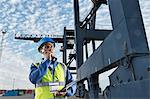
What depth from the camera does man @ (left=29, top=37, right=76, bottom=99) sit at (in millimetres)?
2072

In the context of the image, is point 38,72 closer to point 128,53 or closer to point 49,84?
point 49,84

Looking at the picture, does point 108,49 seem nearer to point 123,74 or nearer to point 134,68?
point 123,74

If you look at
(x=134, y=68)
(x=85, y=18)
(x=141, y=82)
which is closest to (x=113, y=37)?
(x=134, y=68)

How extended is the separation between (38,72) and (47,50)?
0.70ft

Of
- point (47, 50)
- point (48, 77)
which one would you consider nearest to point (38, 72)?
point (48, 77)

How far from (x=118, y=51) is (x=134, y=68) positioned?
2.69ft

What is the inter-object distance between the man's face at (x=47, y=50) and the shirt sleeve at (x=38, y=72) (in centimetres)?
6

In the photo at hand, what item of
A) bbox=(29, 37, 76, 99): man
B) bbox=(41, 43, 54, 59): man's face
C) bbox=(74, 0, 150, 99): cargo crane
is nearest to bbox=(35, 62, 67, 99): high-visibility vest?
bbox=(29, 37, 76, 99): man

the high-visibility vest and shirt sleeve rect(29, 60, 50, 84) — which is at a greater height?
shirt sleeve rect(29, 60, 50, 84)

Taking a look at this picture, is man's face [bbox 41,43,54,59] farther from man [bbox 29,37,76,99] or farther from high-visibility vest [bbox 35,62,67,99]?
high-visibility vest [bbox 35,62,67,99]

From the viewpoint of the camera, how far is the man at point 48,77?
2072 mm

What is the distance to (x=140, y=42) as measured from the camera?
13.4 ft

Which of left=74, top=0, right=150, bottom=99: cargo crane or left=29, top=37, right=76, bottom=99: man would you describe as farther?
left=74, top=0, right=150, bottom=99: cargo crane

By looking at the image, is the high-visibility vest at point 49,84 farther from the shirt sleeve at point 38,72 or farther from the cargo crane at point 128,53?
the cargo crane at point 128,53
